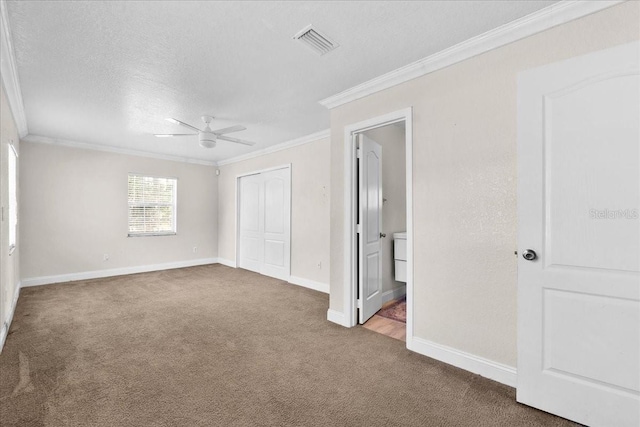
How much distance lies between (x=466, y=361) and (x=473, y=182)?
1408 millimetres

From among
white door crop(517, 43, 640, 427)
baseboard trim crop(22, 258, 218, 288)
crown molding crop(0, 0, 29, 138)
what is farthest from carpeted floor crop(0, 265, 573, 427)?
crown molding crop(0, 0, 29, 138)

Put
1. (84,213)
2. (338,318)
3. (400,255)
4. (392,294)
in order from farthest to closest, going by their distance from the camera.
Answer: (84,213)
(392,294)
(400,255)
(338,318)

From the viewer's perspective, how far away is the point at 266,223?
5965 mm

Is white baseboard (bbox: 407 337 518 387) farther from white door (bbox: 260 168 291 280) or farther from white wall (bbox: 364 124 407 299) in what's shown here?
white door (bbox: 260 168 291 280)

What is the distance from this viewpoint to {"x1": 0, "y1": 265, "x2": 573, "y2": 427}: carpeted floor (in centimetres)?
180

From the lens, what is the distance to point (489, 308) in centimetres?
219

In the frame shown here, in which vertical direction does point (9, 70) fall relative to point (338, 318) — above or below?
above

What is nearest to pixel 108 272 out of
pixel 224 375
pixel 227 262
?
pixel 227 262

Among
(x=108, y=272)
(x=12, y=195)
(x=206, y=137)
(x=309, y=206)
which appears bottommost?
(x=108, y=272)

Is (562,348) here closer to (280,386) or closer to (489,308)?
(489,308)

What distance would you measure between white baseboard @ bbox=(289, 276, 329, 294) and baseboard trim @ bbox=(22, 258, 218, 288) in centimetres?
283

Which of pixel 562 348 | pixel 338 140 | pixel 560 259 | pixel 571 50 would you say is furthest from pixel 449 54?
pixel 562 348

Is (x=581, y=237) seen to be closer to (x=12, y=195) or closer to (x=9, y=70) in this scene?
(x=9, y=70)

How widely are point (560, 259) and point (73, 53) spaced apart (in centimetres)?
385
